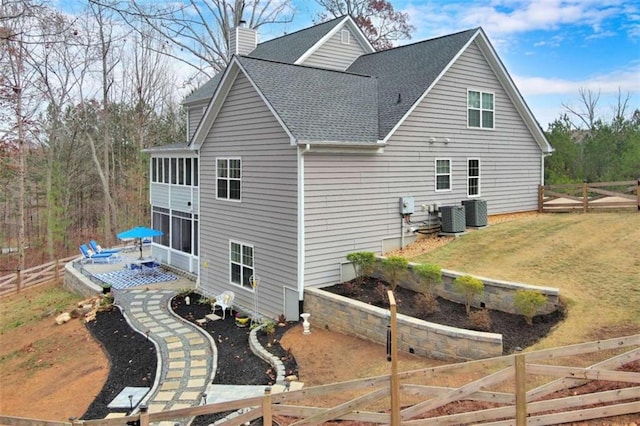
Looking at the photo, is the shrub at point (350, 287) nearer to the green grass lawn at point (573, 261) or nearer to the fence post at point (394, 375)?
the green grass lawn at point (573, 261)

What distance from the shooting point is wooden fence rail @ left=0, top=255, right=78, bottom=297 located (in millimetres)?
21484

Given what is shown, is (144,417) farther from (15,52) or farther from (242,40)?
(242,40)

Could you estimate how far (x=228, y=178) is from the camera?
47.3ft

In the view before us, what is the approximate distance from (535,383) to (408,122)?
8.67 meters

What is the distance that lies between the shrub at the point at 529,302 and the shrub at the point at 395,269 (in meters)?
2.87

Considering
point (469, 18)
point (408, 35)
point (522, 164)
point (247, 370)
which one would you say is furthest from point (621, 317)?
point (408, 35)

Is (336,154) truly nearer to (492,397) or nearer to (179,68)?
(492,397)

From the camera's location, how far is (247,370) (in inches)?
364

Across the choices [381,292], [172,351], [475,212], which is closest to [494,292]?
[381,292]

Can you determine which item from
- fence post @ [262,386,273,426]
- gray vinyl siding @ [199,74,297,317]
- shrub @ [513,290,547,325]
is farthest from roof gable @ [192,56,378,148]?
fence post @ [262,386,273,426]

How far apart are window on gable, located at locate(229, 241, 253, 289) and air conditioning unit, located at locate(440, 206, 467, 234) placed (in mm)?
5851

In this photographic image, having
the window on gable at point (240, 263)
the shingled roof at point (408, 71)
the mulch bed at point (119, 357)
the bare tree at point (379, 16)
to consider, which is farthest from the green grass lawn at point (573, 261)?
the bare tree at point (379, 16)

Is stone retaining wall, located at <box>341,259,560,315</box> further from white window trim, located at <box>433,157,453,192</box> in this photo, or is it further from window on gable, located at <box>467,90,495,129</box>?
window on gable, located at <box>467,90,495,129</box>

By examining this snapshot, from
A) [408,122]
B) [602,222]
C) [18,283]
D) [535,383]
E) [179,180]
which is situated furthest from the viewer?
[18,283]
